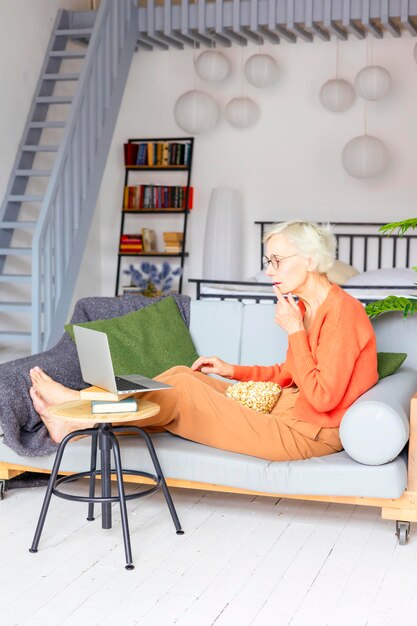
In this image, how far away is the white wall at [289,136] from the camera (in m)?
7.74

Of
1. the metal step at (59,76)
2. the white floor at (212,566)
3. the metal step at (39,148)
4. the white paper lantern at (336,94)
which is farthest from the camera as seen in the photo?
the white paper lantern at (336,94)

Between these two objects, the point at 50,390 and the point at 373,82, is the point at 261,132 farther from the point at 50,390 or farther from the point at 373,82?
the point at 50,390

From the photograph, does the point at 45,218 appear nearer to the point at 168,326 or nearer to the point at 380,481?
the point at 168,326

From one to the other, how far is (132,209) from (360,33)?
2.64 m

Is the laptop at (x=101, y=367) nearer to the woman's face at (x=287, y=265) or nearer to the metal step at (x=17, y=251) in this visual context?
the woman's face at (x=287, y=265)

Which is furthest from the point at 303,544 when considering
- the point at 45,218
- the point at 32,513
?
the point at 45,218

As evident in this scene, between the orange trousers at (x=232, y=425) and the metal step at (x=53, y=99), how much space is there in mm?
4376

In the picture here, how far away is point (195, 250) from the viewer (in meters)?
8.54

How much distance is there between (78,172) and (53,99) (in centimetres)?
104

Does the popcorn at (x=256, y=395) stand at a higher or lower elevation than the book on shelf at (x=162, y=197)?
lower

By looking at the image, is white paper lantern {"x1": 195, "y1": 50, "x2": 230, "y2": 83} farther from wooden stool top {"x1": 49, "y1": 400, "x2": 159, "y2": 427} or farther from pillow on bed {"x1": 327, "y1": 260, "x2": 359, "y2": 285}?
wooden stool top {"x1": 49, "y1": 400, "x2": 159, "y2": 427}

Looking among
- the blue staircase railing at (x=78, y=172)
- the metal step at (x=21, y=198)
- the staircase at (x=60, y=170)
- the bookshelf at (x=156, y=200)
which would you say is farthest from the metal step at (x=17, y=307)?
the bookshelf at (x=156, y=200)

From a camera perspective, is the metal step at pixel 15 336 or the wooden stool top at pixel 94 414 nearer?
the wooden stool top at pixel 94 414

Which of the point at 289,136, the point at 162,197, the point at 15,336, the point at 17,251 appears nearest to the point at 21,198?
the point at 17,251
